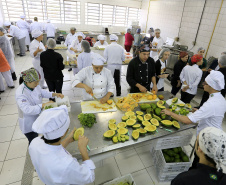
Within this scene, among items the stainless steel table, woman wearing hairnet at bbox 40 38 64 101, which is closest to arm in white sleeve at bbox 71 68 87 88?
the stainless steel table

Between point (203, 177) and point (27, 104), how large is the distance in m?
2.23

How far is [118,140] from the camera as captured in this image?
1941 mm

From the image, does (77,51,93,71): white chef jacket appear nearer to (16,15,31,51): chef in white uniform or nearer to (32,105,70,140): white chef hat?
(32,105,70,140): white chef hat

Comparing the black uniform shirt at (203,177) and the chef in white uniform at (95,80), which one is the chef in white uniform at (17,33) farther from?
the black uniform shirt at (203,177)

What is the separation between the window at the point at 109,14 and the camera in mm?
10246

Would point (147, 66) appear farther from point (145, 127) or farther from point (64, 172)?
point (64, 172)

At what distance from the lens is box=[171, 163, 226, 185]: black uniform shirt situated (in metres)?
1.13

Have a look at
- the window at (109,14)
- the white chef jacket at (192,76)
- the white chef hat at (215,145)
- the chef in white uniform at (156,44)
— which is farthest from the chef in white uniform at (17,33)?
the white chef hat at (215,145)

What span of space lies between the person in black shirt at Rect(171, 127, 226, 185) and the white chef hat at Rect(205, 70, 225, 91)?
112 centimetres

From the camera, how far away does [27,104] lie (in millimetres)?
2172

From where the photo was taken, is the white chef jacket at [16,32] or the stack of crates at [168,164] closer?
the stack of crates at [168,164]

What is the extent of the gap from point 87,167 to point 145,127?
1023mm

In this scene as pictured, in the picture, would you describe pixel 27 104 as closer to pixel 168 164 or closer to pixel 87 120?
pixel 87 120

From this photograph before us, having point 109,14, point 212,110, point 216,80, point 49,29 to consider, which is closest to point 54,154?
point 212,110
